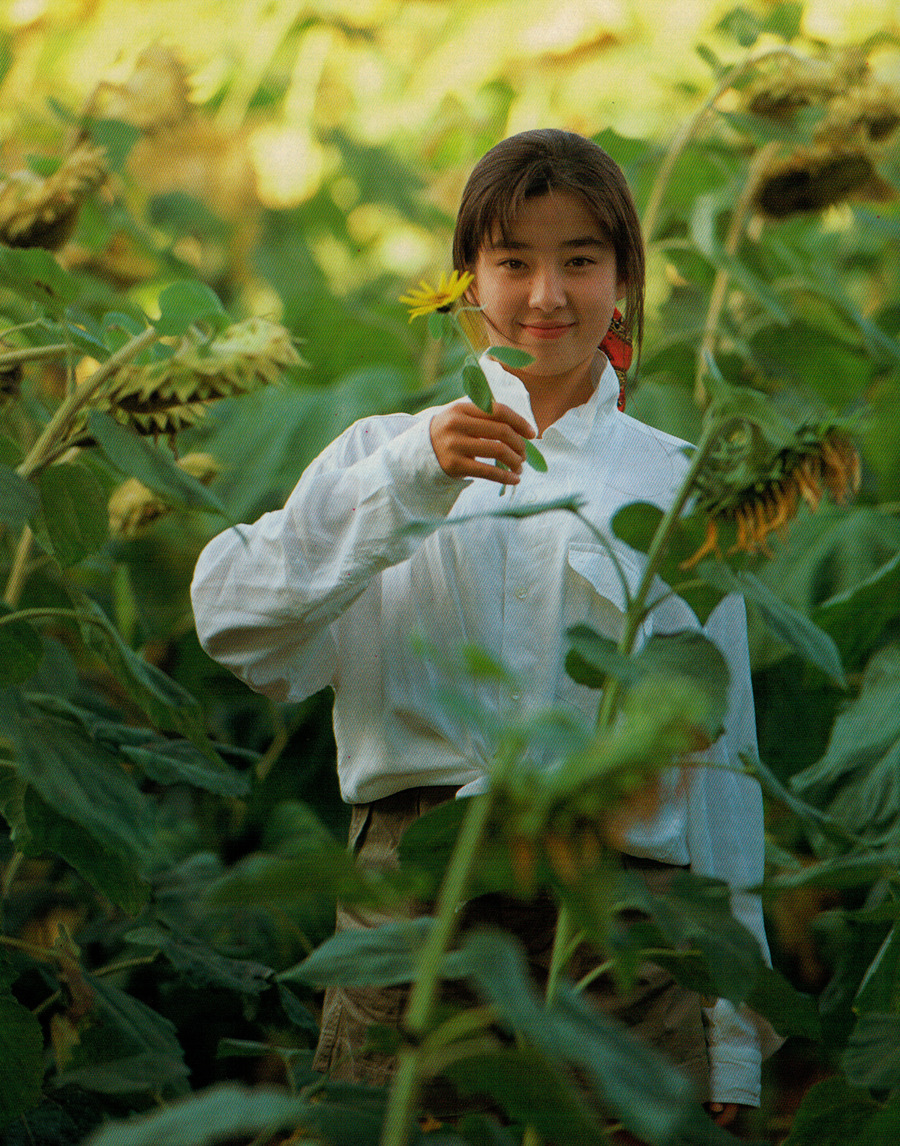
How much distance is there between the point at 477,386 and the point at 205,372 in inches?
6.1

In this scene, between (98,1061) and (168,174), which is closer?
(98,1061)

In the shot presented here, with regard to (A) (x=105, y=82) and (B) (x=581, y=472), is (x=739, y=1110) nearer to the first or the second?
(B) (x=581, y=472)

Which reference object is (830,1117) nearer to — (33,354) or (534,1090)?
(534,1090)

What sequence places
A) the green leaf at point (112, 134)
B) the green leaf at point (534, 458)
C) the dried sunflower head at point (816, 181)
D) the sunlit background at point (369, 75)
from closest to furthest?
A: the green leaf at point (534, 458) → the green leaf at point (112, 134) → the dried sunflower head at point (816, 181) → the sunlit background at point (369, 75)

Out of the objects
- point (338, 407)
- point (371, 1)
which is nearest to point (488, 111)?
point (338, 407)

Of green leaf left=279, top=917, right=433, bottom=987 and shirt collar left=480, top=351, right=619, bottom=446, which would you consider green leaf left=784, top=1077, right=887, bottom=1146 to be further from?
shirt collar left=480, top=351, right=619, bottom=446

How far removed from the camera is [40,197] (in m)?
1.23

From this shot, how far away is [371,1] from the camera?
137 inches

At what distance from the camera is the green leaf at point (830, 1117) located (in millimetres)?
766

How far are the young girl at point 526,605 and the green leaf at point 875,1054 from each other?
203 mm

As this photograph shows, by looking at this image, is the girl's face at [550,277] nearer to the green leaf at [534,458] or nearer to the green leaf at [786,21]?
the green leaf at [534,458]

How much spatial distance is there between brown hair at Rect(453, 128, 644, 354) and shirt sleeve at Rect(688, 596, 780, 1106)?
0.93 feet

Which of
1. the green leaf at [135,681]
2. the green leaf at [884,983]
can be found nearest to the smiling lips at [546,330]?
the green leaf at [135,681]

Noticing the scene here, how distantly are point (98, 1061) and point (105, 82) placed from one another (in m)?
1.09
